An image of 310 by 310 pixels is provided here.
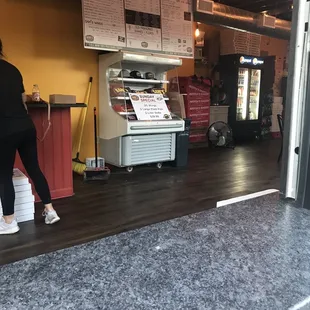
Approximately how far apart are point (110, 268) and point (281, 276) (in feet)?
1.22

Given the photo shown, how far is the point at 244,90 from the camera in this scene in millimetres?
9836

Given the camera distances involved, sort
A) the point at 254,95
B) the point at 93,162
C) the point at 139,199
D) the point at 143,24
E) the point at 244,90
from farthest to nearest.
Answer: the point at 254,95, the point at 244,90, the point at 143,24, the point at 93,162, the point at 139,199

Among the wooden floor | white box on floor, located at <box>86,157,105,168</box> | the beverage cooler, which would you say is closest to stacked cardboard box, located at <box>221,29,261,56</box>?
the beverage cooler

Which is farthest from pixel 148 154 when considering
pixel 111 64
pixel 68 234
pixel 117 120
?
pixel 68 234

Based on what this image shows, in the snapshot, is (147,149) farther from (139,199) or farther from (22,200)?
(22,200)

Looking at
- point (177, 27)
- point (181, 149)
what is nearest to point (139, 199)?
point (181, 149)

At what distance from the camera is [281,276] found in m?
0.75

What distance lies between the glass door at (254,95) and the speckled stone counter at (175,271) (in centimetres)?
948

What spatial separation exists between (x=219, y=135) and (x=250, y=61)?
8.65 feet

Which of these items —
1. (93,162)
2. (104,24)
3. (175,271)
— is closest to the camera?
(175,271)

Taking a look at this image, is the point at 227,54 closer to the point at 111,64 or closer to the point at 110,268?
the point at 111,64

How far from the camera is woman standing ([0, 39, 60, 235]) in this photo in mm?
2838

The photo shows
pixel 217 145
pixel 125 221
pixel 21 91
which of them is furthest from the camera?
pixel 217 145

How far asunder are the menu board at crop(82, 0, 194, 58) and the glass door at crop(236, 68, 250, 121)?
3832mm
